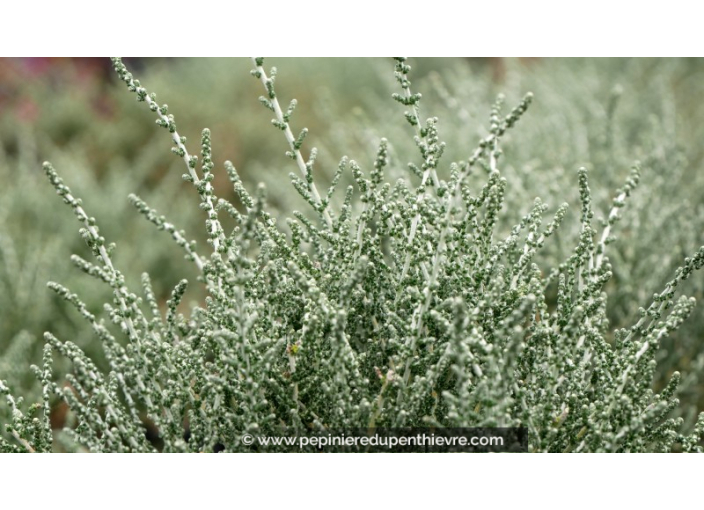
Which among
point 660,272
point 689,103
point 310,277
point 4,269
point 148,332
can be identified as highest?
point 689,103

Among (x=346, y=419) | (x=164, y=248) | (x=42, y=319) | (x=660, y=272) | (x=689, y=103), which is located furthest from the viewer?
(x=689, y=103)

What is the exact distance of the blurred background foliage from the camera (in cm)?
212

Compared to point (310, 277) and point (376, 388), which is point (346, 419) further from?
point (310, 277)

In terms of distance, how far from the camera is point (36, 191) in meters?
3.40

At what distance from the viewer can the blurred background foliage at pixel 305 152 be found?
2.12 metres

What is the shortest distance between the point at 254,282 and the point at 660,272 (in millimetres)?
1381

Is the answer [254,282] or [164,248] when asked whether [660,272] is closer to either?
[254,282]

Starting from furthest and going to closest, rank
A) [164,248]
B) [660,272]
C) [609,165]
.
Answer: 1. [164,248]
2. [609,165]
3. [660,272]

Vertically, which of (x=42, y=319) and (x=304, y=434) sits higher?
(x=42, y=319)

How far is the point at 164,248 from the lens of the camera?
129 inches

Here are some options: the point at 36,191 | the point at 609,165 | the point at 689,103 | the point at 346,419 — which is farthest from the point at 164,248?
the point at 689,103

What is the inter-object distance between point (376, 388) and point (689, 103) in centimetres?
421

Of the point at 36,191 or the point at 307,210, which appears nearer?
the point at 307,210

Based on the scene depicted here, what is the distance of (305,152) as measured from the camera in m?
4.27
